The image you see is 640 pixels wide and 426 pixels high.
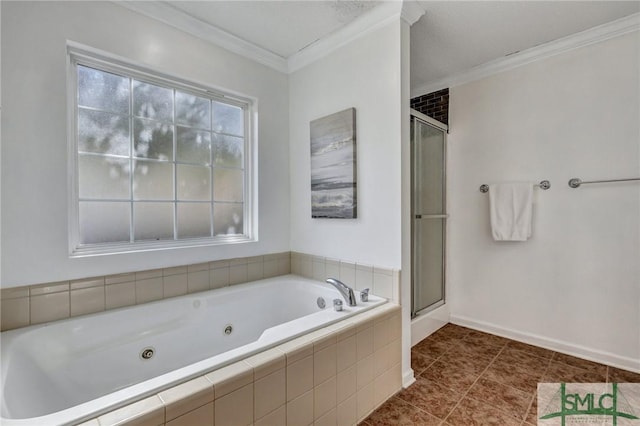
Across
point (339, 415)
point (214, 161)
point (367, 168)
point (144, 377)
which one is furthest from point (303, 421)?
point (214, 161)

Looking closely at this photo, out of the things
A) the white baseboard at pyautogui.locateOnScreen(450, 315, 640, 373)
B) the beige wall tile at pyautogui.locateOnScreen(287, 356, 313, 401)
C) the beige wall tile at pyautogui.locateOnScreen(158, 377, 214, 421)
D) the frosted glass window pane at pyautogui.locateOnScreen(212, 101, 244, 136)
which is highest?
the frosted glass window pane at pyautogui.locateOnScreen(212, 101, 244, 136)

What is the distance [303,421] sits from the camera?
1.32 m

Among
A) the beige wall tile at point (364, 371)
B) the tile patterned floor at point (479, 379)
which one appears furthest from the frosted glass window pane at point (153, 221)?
the tile patterned floor at point (479, 379)

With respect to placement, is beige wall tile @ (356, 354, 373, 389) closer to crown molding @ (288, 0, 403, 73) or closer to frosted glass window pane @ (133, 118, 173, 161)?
frosted glass window pane @ (133, 118, 173, 161)

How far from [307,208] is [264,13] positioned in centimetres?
143

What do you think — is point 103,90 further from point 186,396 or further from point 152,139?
point 186,396

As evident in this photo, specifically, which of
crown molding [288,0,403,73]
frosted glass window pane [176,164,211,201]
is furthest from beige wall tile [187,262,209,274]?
crown molding [288,0,403,73]

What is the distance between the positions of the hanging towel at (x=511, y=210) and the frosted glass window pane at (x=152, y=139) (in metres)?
2.68

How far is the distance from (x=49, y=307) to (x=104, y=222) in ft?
1.75

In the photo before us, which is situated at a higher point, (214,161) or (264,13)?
(264,13)

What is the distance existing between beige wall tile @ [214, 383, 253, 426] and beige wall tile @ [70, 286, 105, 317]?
3.79 ft

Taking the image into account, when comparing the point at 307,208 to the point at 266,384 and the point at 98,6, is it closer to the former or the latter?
the point at 266,384

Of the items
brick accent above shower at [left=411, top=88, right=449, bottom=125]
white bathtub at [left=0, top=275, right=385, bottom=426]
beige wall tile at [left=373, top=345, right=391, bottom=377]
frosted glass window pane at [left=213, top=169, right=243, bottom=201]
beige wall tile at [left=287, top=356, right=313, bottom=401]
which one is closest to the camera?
white bathtub at [left=0, top=275, right=385, bottom=426]

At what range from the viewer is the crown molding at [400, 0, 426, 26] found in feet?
6.10
